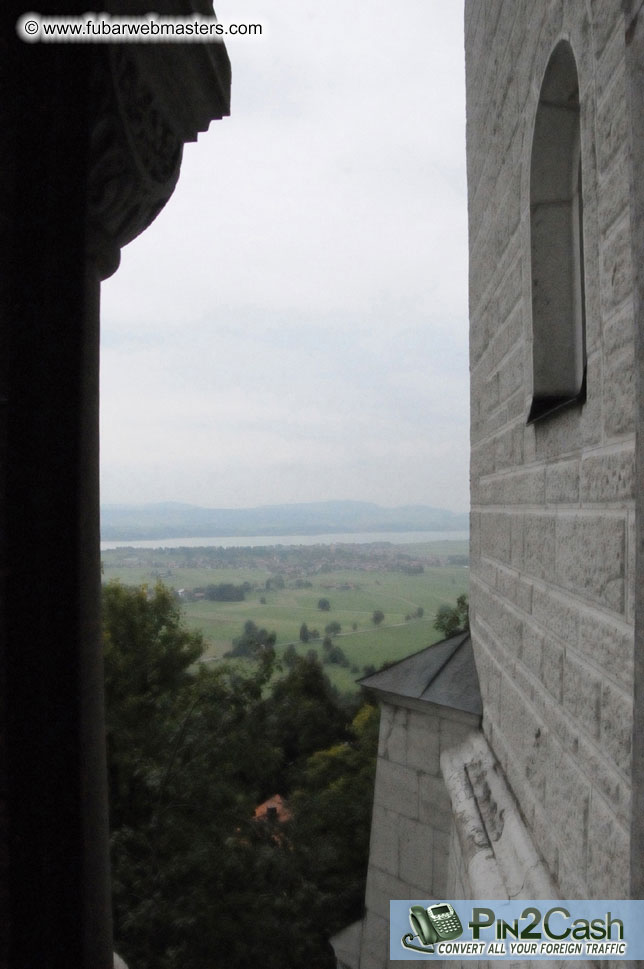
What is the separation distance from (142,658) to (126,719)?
1.47m

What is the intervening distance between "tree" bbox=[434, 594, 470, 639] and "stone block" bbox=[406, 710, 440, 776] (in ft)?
30.8

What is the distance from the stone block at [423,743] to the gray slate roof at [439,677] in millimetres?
131

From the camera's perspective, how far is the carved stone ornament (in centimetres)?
152

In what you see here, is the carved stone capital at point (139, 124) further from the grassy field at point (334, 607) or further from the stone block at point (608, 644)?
the grassy field at point (334, 607)

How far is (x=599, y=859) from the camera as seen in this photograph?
57.9 inches

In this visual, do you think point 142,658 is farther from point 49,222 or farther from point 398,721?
point 49,222

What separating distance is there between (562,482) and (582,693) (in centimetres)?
57

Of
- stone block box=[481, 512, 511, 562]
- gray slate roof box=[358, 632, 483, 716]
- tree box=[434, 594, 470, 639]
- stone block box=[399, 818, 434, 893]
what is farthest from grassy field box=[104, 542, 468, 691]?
stone block box=[481, 512, 511, 562]

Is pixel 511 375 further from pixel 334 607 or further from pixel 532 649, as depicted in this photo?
pixel 334 607

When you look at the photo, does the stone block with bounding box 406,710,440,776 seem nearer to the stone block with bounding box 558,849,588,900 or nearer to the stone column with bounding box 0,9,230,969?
the stone block with bounding box 558,849,588,900

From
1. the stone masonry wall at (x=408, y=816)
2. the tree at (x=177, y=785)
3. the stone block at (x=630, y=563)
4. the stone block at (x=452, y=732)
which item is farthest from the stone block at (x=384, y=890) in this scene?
the tree at (x=177, y=785)

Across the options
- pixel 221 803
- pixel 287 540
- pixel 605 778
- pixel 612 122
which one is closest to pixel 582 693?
pixel 605 778

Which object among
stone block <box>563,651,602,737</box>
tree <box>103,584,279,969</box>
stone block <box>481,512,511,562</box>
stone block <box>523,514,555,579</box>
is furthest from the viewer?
tree <box>103,584,279,969</box>

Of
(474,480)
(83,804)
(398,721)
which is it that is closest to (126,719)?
(398,721)
